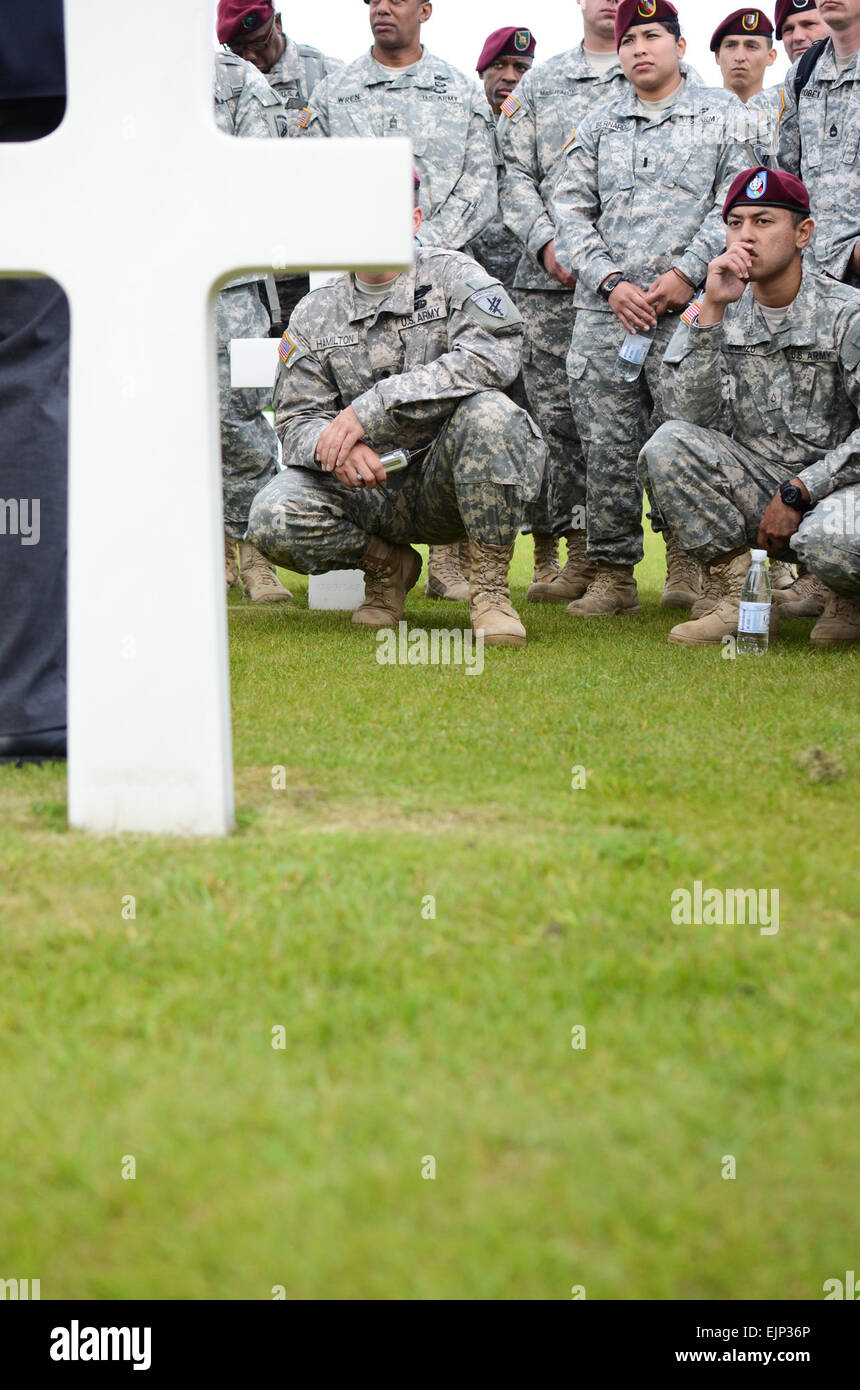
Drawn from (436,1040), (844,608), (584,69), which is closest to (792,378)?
(844,608)

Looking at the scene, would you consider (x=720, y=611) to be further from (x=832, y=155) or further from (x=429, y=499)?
(x=832, y=155)

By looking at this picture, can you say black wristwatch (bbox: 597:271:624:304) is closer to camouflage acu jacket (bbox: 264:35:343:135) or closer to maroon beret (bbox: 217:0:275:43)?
camouflage acu jacket (bbox: 264:35:343:135)

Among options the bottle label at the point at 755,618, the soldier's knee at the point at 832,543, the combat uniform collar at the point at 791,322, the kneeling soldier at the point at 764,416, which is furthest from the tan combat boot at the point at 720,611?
the combat uniform collar at the point at 791,322

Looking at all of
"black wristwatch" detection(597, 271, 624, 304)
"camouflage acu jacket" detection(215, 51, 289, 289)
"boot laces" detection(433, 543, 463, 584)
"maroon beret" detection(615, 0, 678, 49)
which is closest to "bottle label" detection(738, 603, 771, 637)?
"black wristwatch" detection(597, 271, 624, 304)

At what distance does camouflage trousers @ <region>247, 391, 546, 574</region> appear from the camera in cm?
444

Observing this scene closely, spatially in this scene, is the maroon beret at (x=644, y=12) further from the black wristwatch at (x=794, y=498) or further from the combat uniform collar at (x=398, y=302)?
the black wristwatch at (x=794, y=498)

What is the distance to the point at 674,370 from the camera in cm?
479

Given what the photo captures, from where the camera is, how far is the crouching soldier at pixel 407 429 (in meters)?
→ 4.38

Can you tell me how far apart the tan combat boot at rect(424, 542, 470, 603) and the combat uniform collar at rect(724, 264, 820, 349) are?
167 cm

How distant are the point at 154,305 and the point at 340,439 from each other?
218cm

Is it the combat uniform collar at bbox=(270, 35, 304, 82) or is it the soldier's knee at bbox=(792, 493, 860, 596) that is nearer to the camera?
the soldier's knee at bbox=(792, 493, 860, 596)

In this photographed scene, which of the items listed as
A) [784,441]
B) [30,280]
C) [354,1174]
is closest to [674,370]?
[784,441]

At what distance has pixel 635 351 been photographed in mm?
5199

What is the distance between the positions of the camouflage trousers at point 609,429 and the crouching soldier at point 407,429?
84cm
